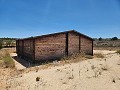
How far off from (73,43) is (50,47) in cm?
401

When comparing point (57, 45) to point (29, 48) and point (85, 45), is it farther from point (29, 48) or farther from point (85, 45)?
point (85, 45)

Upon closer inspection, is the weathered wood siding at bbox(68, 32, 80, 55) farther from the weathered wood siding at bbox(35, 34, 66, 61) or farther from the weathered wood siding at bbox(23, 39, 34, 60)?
the weathered wood siding at bbox(23, 39, 34, 60)

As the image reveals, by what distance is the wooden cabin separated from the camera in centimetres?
2200

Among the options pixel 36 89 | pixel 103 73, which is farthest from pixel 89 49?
pixel 36 89

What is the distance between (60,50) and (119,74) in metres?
12.3

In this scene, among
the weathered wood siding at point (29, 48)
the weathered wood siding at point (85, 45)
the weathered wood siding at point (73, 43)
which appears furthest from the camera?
the weathered wood siding at point (85, 45)

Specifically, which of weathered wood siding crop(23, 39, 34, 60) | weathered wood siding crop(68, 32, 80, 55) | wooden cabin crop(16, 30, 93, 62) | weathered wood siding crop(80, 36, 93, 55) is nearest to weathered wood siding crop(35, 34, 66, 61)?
wooden cabin crop(16, 30, 93, 62)

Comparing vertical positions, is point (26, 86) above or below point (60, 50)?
below

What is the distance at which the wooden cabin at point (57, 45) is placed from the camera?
→ 22.0m

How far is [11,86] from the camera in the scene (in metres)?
11.4

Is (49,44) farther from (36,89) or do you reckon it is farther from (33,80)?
(36,89)

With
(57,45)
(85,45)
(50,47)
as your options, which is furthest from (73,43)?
(50,47)

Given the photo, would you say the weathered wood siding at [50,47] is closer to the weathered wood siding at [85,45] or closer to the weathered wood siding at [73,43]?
the weathered wood siding at [73,43]

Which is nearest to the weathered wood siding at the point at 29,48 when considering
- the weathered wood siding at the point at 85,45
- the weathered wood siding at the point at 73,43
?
the weathered wood siding at the point at 73,43
